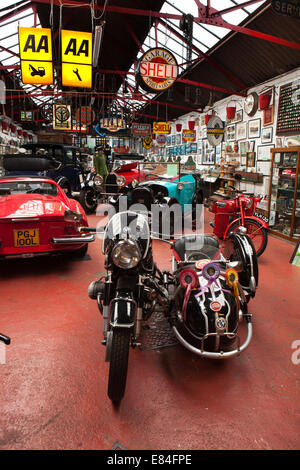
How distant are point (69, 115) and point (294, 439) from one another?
525 inches

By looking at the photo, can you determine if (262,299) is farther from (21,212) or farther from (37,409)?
(21,212)

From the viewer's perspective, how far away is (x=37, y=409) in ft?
6.19

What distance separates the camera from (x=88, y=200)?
8.35m

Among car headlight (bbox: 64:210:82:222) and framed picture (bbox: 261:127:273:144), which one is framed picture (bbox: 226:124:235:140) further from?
car headlight (bbox: 64:210:82:222)

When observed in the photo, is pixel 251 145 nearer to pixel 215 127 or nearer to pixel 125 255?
pixel 215 127

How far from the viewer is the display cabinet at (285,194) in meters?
6.12

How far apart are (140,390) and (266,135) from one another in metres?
7.78

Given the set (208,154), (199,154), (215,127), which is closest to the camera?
(215,127)

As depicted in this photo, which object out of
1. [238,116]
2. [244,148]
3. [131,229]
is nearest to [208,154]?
[238,116]

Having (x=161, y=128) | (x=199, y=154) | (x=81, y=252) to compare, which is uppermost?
(x=161, y=128)

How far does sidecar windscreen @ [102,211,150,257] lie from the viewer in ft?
8.08

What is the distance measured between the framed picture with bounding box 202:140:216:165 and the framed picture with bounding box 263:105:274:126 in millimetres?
3715

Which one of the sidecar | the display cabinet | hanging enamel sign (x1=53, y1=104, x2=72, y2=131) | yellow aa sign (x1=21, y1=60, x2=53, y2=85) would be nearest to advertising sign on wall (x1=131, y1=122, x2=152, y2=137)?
hanging enamel sign (x1=53, y1=104, x2=72, y2=131)
